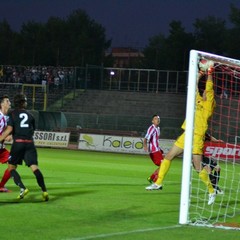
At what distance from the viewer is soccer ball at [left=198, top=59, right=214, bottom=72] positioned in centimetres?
1096

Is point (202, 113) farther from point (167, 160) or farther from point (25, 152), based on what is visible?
point (25, 152)

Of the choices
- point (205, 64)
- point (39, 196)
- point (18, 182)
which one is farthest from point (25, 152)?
point (205, 64)

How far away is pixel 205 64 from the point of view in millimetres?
11023

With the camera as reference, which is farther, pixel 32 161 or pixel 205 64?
pixel 32 161

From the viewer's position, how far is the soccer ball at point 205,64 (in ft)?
36.0

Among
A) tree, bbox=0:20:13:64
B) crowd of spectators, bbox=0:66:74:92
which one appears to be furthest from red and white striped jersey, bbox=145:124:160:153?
tree, bbox=0:20:13:64

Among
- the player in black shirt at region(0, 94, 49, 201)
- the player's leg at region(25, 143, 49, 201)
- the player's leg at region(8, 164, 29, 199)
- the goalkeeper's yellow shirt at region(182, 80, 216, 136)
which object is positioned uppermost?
the goalkeeper's yellow shirt at region(182, 80, 216, 136)

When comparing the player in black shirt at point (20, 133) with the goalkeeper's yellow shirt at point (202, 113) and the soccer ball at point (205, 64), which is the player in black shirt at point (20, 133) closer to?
the goalkeeper's yellow shirt at point (202, 113)

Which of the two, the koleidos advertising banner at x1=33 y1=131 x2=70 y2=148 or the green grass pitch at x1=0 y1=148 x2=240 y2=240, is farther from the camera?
the koleidos advertising banner at x1=33 y1=131 x2=70 y2=148

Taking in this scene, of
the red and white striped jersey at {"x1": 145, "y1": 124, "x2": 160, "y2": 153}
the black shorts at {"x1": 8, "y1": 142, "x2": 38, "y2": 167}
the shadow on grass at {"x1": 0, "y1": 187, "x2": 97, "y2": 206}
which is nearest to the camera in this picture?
the shadow on grass at {"x1": 0, "y1": 187, "x2": 97, "y2": 206}

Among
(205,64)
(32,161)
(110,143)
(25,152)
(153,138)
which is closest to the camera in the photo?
(205,64)

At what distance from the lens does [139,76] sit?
5397cm

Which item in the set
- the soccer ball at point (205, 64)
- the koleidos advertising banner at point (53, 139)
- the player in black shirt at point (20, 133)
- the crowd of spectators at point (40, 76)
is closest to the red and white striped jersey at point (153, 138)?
the player in black shirt at point (20, 133)

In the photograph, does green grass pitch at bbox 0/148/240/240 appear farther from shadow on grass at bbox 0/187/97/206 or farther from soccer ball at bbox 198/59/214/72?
soccer ball at bbox 198/59/214/72
